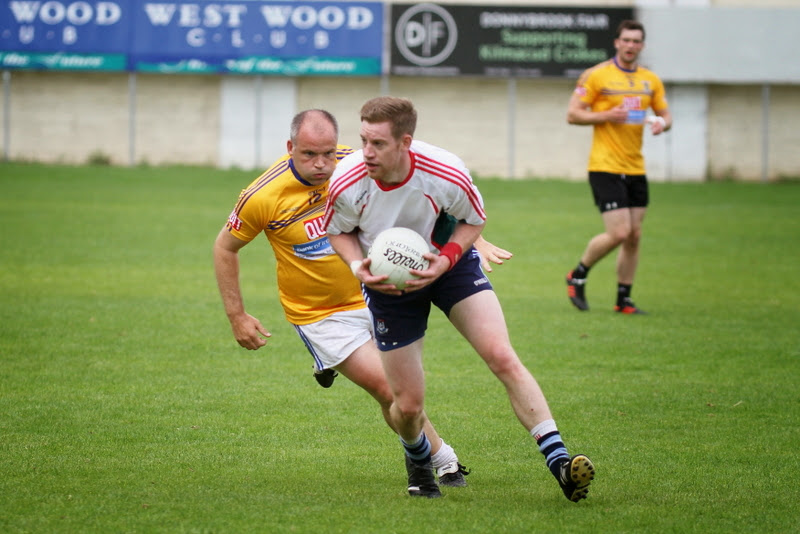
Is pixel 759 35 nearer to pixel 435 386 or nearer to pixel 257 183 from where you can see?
pixel 435 386

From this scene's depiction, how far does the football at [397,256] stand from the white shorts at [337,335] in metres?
0.99

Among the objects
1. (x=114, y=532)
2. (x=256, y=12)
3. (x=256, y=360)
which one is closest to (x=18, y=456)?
(x=114, y=532)

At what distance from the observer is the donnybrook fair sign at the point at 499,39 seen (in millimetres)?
34312

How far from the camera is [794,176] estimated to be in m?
36.0

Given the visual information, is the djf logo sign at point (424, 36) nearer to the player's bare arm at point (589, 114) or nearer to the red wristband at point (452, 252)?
the player's bare arm at point (589, 114)

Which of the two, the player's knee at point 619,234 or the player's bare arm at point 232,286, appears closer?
the player's bare arm at point 232,286

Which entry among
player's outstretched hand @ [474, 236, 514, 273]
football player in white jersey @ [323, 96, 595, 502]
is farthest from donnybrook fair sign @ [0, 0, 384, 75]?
football player in white jersey @ [323, 96, 595, 502]

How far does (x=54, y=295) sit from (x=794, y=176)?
96.2 ft

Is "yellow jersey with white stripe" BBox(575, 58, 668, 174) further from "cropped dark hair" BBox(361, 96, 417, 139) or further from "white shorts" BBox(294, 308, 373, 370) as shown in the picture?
"cropped dark hair" BBox(361, 96, 417, 139)

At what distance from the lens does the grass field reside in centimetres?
546

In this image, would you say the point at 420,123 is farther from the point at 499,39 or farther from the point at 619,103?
the point at 619,103

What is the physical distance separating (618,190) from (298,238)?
22.0 feet

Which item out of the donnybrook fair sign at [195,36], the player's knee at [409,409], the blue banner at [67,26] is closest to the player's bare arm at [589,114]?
the player's knee at [409,409]

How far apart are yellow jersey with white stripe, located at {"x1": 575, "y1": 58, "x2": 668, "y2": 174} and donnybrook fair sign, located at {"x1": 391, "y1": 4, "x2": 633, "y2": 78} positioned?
877 inches
